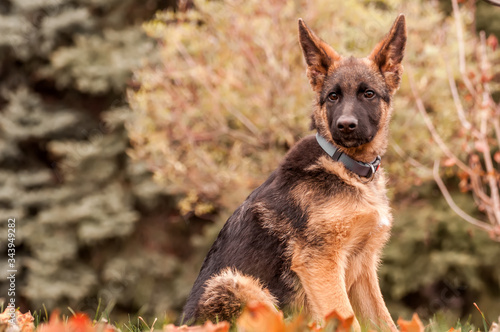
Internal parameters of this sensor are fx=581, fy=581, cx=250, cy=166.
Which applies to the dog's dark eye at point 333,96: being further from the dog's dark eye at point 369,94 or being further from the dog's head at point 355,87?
the dog's dark eye at point 369,94

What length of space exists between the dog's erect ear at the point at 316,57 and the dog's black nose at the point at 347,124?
559 millimetres

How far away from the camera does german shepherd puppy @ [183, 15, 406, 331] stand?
12.6ft

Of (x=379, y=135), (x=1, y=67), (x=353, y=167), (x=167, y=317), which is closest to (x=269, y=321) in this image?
(x=167, y=317)

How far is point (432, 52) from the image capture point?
9.08 m

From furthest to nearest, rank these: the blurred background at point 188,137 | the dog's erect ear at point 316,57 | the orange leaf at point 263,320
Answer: the blurred background at point 188,137
the dog's erect ear at point 316,57
the orange leaf at point 263,320

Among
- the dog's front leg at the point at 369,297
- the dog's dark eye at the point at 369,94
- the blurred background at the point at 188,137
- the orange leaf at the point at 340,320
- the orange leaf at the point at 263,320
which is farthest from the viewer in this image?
the blurred background at the point at 188,137

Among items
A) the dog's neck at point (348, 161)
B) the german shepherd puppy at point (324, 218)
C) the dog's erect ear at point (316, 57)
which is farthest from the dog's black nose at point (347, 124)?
the dog's erect ear at point (316, 57)

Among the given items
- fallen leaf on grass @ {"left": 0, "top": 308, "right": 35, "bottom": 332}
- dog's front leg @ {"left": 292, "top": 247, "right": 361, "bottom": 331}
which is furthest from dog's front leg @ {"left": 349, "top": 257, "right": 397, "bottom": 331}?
fallen leaf on grass @ {"left": 0, "top": 308, "right": 35, "bottom": 332}

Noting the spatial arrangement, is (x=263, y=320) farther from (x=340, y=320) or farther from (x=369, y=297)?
(x=369, y=297)

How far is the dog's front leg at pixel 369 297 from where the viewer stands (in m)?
4.14

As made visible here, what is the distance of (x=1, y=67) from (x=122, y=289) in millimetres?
7424

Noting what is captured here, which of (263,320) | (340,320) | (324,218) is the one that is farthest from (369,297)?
(263,320)

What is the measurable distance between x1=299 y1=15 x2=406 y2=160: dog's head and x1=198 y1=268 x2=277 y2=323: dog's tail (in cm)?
121

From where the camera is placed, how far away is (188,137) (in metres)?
10.2
